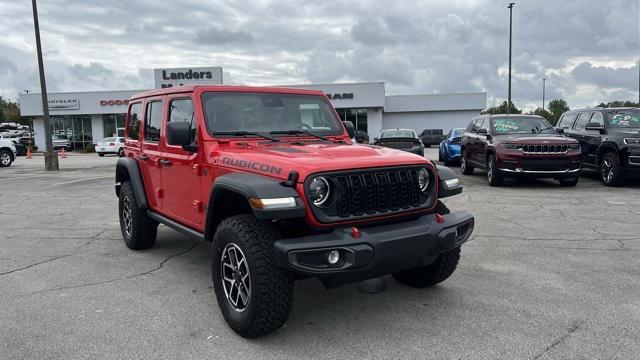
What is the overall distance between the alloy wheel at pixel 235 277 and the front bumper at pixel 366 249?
1.59 feet

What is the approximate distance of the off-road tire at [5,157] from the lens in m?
20.6

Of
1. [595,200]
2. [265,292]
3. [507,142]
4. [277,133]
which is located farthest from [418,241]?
[507,142]

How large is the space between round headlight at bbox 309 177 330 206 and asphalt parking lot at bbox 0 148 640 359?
3.28 ft

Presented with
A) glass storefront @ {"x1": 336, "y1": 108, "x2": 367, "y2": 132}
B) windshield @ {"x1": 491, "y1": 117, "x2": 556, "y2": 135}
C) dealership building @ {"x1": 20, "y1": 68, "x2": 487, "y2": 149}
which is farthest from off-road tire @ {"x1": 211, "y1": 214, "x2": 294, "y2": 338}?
glass storefront @ {"x1": 336, "y1": 108, "x2": 367, "y2": 132}

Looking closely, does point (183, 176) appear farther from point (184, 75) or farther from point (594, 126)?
point (184, 75)

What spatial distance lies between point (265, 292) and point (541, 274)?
9.83 ft

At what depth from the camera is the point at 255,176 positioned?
364 cm

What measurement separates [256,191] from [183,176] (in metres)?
1.62

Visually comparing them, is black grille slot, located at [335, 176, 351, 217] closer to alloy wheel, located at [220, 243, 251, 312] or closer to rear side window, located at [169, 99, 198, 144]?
alloy wheel, located at [220, 243, 251, 312]

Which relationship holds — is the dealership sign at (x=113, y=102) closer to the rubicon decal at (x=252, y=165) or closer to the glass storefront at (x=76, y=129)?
the glass storefront at (x=76, y=129)

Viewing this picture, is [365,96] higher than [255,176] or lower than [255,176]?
higher

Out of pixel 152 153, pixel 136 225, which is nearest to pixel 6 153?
pixel 136 225

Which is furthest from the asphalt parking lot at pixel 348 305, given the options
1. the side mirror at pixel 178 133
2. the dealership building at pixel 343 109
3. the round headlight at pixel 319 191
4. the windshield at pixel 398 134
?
the dealership building at pixel 343 109

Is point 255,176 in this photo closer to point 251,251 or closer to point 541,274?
point 251,251
